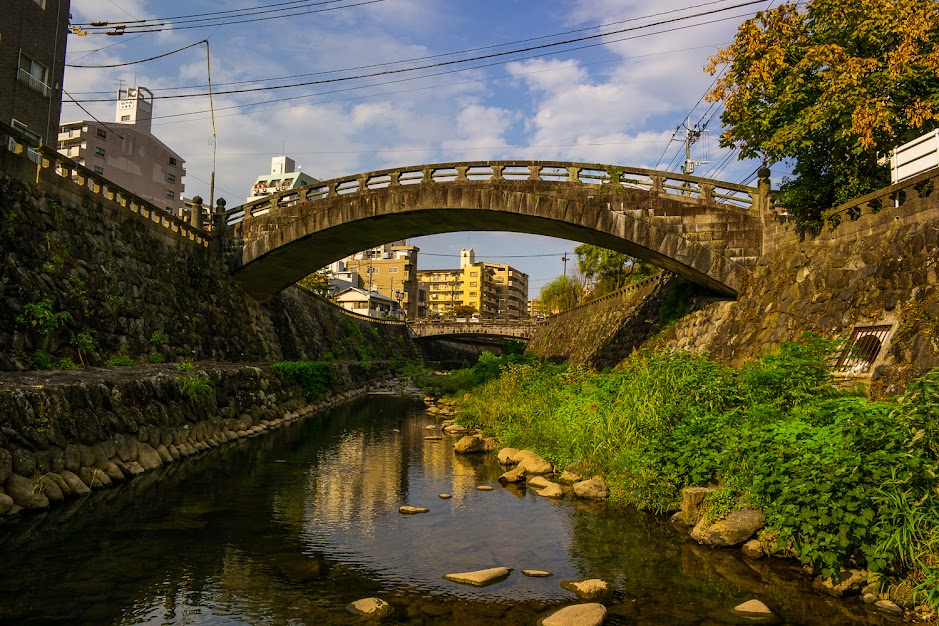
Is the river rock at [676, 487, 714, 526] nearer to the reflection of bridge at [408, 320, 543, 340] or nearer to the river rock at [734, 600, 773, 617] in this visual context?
the river rock at [734, 600, 773, 617]

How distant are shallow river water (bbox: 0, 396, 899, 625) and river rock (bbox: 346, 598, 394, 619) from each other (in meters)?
0.10

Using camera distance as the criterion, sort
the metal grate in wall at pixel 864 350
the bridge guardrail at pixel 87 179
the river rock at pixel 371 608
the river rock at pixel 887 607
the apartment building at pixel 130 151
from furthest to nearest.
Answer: the apartment building at pixel 130 151
the bridge guardrail at pixel 87 179
the metal grate in wall at pixel 864 350
the river rock at pixel 887 607
the river rock at pixel 371 608

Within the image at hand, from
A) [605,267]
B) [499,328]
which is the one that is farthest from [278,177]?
[605,267]

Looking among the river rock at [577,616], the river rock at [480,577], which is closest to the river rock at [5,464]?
the river rock at [480,577]

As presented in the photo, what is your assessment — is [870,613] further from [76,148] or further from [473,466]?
[76,148]

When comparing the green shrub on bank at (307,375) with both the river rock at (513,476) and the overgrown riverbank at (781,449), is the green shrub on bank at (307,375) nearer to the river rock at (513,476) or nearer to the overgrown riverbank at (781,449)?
the overgrown riverbank at (781,449)

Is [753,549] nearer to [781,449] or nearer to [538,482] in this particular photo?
[781,449]

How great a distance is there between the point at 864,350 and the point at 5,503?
1594cm

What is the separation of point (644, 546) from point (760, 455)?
86.1 inches

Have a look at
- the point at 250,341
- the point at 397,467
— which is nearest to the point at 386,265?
the point at 250,341

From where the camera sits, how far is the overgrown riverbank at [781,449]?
6828 millimetres

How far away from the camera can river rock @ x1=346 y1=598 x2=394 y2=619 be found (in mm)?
6500

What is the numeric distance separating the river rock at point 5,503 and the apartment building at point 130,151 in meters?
57.3

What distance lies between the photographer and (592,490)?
11.8 m
